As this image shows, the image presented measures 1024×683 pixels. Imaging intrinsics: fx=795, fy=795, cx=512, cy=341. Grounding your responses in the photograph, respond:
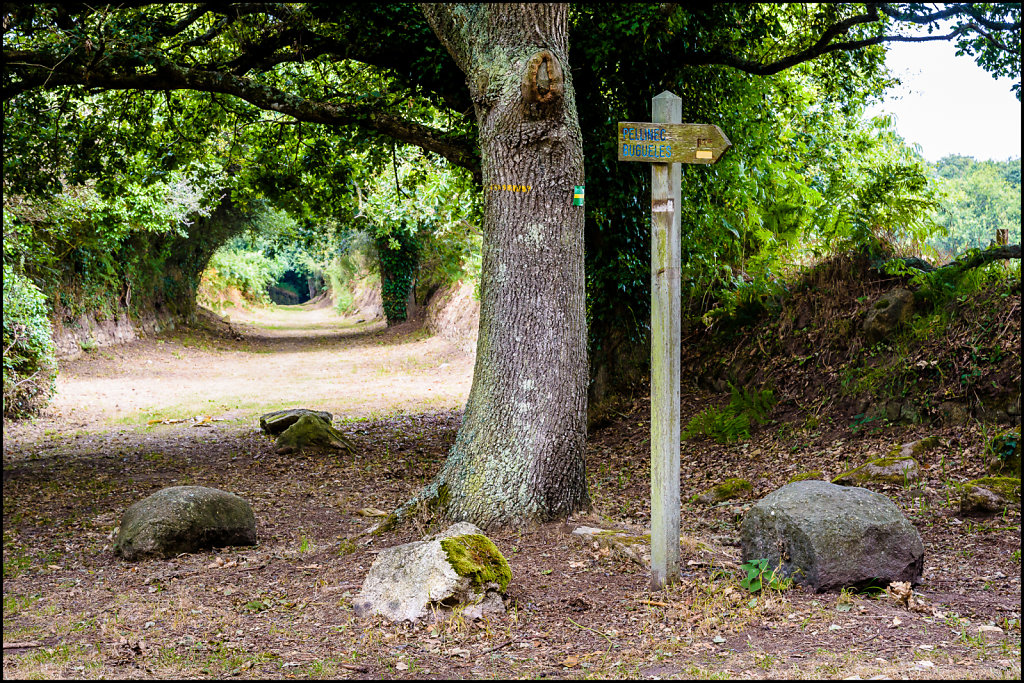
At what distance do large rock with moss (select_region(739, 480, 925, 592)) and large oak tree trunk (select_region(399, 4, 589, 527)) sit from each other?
172cm

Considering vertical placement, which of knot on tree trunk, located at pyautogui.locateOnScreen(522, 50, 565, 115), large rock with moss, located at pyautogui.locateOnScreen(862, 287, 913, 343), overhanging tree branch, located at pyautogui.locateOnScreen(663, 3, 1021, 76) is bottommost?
large rock with moss, located at pyautogui.locateOnScreen(862, 287, 913, 343)

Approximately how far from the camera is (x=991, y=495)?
646cm

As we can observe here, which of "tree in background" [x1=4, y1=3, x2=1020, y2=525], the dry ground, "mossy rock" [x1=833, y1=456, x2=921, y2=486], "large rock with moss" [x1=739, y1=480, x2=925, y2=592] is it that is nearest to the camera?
the dry ground

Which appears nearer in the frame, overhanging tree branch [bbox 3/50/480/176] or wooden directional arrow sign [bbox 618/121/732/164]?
wooden directional arrow sign [bbox 618/121/732/164]

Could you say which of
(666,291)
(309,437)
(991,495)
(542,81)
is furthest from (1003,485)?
(309,437)

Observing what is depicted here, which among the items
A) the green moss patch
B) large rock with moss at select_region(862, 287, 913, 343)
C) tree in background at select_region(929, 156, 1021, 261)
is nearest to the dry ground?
the green moss patch

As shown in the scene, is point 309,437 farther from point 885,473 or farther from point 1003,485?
point 1003,485

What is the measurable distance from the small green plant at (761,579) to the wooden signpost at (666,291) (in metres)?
0.45

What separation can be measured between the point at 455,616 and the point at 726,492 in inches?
165

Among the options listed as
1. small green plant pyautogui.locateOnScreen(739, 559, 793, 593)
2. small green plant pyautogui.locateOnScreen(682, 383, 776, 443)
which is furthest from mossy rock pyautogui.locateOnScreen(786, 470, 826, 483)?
small green plant pyautogui.locateOnScreen(739, 559, 793, 593)

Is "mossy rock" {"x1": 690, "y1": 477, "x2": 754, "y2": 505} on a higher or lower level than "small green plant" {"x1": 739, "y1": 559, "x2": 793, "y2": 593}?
lower

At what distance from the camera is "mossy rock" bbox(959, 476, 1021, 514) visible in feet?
21.1

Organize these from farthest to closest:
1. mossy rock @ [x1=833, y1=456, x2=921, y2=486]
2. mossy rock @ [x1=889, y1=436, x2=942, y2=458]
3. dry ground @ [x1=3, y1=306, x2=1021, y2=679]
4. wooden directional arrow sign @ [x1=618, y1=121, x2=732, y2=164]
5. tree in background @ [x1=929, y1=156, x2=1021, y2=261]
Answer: tree in background @ [x1=929, y1=156, x2=1021, y2=261]
mossy rock @ [x1=889, y1=436, x2=942, y2=458]
mossy rock @ [x1=833, y1=456, x2=921, y2=486]
wooden directional arrow sign @ [x1=618, y1=121, x2=732, y2=164]
dry ground @ [x1=3, y1=306, x2=1021, y2=679]

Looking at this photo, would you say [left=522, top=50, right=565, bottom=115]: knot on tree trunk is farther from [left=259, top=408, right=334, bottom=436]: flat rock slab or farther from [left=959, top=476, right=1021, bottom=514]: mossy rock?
[left=259, top=408, right=334, bottom=436]: flat rock slab
